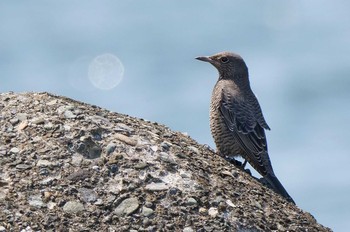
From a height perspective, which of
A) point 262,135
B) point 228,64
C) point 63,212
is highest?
point 228,64

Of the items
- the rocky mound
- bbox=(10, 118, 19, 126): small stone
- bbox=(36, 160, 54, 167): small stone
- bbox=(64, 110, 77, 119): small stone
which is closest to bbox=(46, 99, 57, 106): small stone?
the rocky mound

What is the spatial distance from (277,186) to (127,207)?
A: 3909 millimetres

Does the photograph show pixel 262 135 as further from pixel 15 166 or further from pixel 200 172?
pixel 15 166

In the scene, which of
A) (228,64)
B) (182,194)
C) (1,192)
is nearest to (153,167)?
(182,194)

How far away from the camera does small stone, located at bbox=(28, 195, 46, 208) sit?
10203 mm

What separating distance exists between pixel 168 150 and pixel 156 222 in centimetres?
180

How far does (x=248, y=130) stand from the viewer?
14125mm

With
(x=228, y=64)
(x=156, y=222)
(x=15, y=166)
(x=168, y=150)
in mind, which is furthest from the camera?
→ (x=228, y=64)

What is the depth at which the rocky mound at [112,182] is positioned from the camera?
400 inches

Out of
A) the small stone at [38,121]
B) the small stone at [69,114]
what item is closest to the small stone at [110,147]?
the small stone at [69,114]

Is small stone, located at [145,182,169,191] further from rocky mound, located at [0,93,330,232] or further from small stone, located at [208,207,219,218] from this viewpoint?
small stone, located at [208,207,219,218]

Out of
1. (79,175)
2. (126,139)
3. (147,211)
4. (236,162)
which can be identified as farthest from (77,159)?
(236,162)

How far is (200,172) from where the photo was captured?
451 inches

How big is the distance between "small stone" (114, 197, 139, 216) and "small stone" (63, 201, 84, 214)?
45 centimetres
